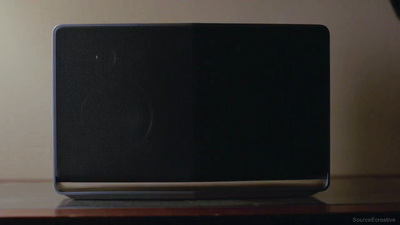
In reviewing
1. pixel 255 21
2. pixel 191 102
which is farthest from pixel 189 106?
pixel 255 21

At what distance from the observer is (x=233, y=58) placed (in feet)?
2.68

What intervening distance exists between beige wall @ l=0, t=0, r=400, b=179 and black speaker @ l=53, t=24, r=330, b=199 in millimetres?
297

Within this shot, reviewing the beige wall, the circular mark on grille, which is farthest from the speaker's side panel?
the beige wall

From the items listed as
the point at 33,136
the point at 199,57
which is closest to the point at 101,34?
the point at 199,57

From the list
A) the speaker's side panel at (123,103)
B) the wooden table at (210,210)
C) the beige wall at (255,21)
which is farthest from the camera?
the beige wall at (255,21)

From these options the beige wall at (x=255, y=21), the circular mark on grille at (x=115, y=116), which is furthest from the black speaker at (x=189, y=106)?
the beige wall at (x=255, y=21)

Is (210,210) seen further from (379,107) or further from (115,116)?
(379,107)

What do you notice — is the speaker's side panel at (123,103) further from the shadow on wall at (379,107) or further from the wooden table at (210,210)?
the shadow on wall at (379,107)

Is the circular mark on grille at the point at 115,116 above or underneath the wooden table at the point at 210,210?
above

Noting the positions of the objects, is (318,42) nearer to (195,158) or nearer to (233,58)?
(233,58)

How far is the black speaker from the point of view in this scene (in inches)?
31.4

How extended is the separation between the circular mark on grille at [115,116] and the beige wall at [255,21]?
0.33m

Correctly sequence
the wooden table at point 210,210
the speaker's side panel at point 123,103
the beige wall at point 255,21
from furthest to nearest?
the beige wall at point 255,21
the speaker's side panel at point 123,103
the wooden table at point 210,210

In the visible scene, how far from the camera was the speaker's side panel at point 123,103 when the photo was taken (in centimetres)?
80
